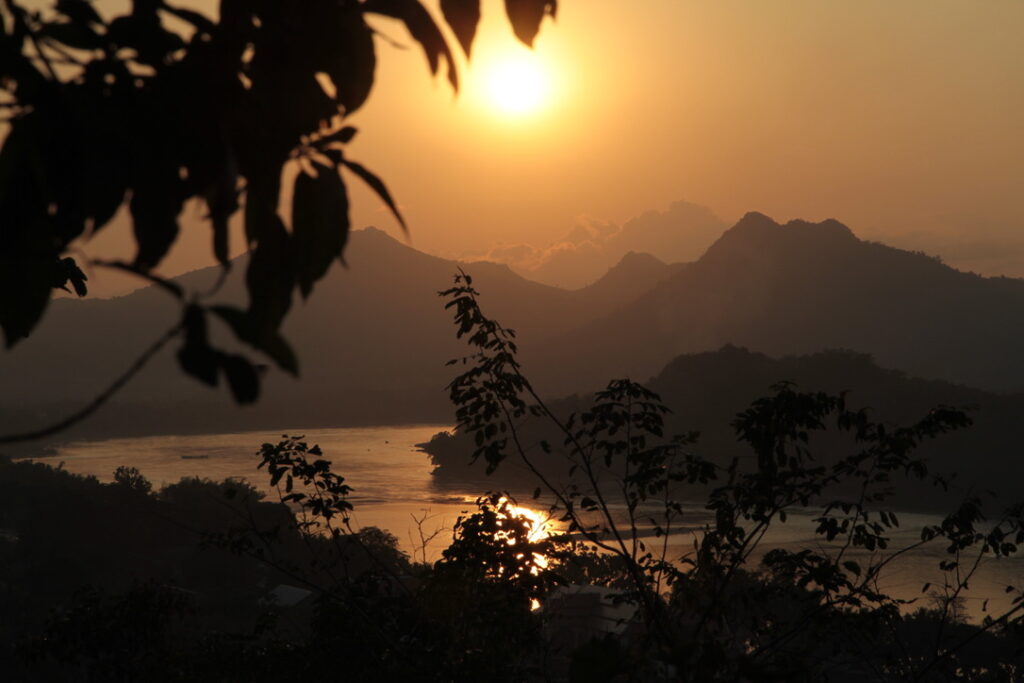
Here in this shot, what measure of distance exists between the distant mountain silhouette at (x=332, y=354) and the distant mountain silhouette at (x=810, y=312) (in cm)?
809

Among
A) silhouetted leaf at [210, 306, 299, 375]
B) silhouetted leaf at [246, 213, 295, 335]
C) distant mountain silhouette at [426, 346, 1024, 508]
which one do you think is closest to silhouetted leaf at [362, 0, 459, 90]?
silhouetted leaf at [246, 213, 295, 335]

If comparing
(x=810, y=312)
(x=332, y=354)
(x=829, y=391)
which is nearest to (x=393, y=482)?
(x=829, y=391)

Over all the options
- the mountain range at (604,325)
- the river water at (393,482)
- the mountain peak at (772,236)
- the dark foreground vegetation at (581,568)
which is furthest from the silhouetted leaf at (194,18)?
the mountain peak at (772,236)

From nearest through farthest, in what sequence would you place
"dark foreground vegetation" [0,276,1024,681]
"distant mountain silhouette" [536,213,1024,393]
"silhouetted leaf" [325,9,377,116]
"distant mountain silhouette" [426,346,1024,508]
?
"silhouetted leaf" [325,9,377,116] → "dark foreground vegetation" [0,276,1024,681] → "distant mountain silhouette" [426,346,1024,508] → "distant mountain silhouette" [536,213,1024,393]

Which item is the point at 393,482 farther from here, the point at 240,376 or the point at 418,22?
the point at 240,376

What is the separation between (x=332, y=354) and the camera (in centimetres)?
7162

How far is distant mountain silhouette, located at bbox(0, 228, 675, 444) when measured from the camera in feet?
165

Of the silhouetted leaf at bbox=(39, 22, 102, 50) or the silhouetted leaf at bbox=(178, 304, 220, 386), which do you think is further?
the silhouetted leaf at bbox=(39, 22, 102, 50)

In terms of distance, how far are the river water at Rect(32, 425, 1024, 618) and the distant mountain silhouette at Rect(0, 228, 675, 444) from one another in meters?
3.56

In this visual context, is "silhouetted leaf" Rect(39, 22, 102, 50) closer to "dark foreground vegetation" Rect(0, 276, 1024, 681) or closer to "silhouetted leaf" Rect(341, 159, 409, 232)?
"silhouetted leaf" Rect(341, 159, 409, 232)

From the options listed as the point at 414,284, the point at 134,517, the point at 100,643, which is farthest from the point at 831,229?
the point at 100,643

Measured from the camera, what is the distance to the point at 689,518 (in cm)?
2761

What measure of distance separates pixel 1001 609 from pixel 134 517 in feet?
62.8

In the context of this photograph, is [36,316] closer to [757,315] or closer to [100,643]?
[100,643]
